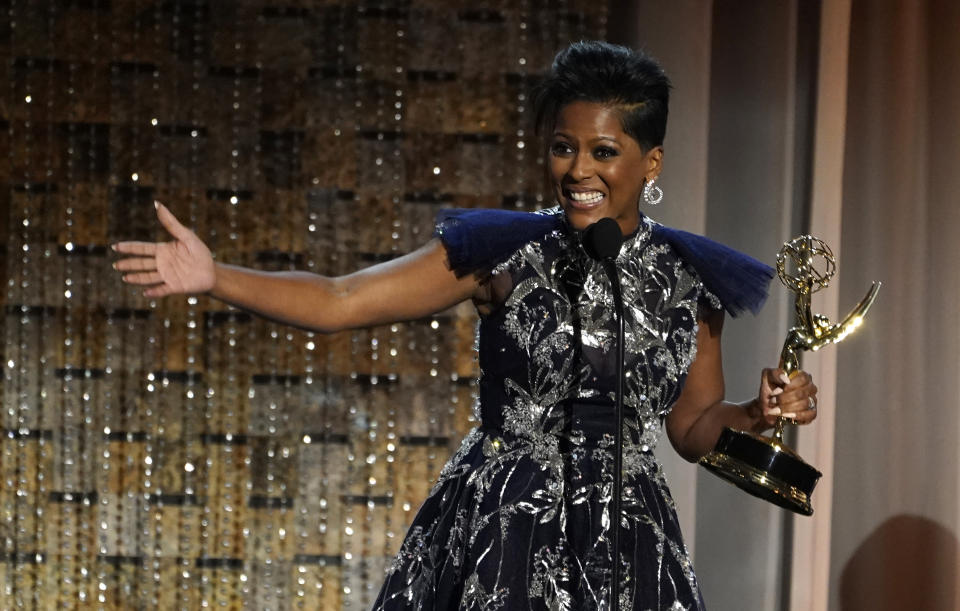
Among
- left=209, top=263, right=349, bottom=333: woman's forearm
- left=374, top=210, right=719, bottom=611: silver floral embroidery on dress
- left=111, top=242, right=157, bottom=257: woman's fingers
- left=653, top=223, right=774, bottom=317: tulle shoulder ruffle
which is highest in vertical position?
left=653, top=223, right=774, bottom=317: tulle shoulder ruffle

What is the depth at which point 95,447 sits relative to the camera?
3.30 m

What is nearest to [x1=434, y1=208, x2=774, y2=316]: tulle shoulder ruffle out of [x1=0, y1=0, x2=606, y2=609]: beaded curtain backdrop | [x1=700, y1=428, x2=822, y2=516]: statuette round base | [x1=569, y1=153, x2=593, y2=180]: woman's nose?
[x1=569, y1=153, x2=593, y2=180]: woman's nose

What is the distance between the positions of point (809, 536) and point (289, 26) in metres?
2.02

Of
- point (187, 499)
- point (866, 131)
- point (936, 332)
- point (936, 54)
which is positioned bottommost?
Answer: point (187, 499)

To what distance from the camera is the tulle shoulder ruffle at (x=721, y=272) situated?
1919 millimetres

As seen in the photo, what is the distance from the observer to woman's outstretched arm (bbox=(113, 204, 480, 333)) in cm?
149

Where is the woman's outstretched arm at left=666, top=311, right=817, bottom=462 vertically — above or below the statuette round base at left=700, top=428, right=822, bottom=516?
above

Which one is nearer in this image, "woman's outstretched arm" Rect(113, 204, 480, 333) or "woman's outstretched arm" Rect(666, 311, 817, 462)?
"woman's outstretched arm" Rect(113, 204, 480, 333)

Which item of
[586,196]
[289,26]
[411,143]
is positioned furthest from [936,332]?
[289,26]

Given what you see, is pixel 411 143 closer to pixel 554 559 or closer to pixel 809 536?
pixel 809 536

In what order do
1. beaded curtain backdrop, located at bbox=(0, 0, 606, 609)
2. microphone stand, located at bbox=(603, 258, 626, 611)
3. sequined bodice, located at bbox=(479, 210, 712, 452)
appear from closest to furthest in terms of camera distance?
microphone stand, located at bbox=(603, 258, 626, 611) < sequined bodice, located at bbox=(479, 210, 712, 452) < beaded curtain backdrop, located at bbox=(0, 0, 606, 609)

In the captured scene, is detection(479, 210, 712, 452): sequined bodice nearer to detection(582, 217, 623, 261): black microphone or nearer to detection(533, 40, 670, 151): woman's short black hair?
detection(533, 40, 670, 151): woman's short black hair

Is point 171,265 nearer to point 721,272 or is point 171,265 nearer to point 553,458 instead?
point 553,458

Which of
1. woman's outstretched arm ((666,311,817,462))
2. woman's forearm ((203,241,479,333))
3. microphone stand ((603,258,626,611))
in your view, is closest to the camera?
microphone stand ((603,258,626,611))
